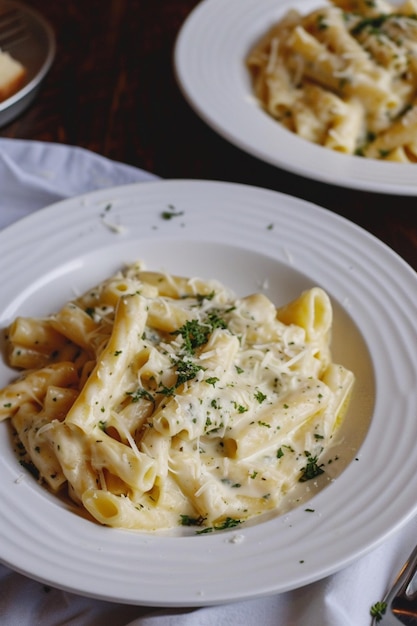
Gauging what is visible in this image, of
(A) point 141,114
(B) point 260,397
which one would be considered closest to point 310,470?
→ (B) point 260,397

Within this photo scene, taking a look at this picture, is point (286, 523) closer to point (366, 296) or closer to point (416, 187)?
point (366, 296)

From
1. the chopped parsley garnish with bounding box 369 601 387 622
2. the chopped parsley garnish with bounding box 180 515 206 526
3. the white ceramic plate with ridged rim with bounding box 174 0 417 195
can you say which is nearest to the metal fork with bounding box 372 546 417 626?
the chopped parsley garnish with bounding box 369 601 387 622

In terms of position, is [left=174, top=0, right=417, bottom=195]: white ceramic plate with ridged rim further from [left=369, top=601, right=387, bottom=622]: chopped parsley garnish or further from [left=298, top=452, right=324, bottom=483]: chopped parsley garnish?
[left=369, top=601, right=387, bottom=622]: chopped parsley garnish

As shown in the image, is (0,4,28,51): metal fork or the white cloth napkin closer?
the white cloth napkin

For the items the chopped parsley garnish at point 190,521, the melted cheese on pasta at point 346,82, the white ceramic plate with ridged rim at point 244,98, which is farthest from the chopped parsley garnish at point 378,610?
the melted cheese on pasta at point 346,82

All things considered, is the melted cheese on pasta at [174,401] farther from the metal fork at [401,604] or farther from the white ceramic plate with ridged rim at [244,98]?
the white ceramic plate with ridged rim at [244,98]

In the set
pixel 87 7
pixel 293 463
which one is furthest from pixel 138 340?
pixel 87 7

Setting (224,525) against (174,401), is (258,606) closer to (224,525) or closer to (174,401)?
(224,525)
